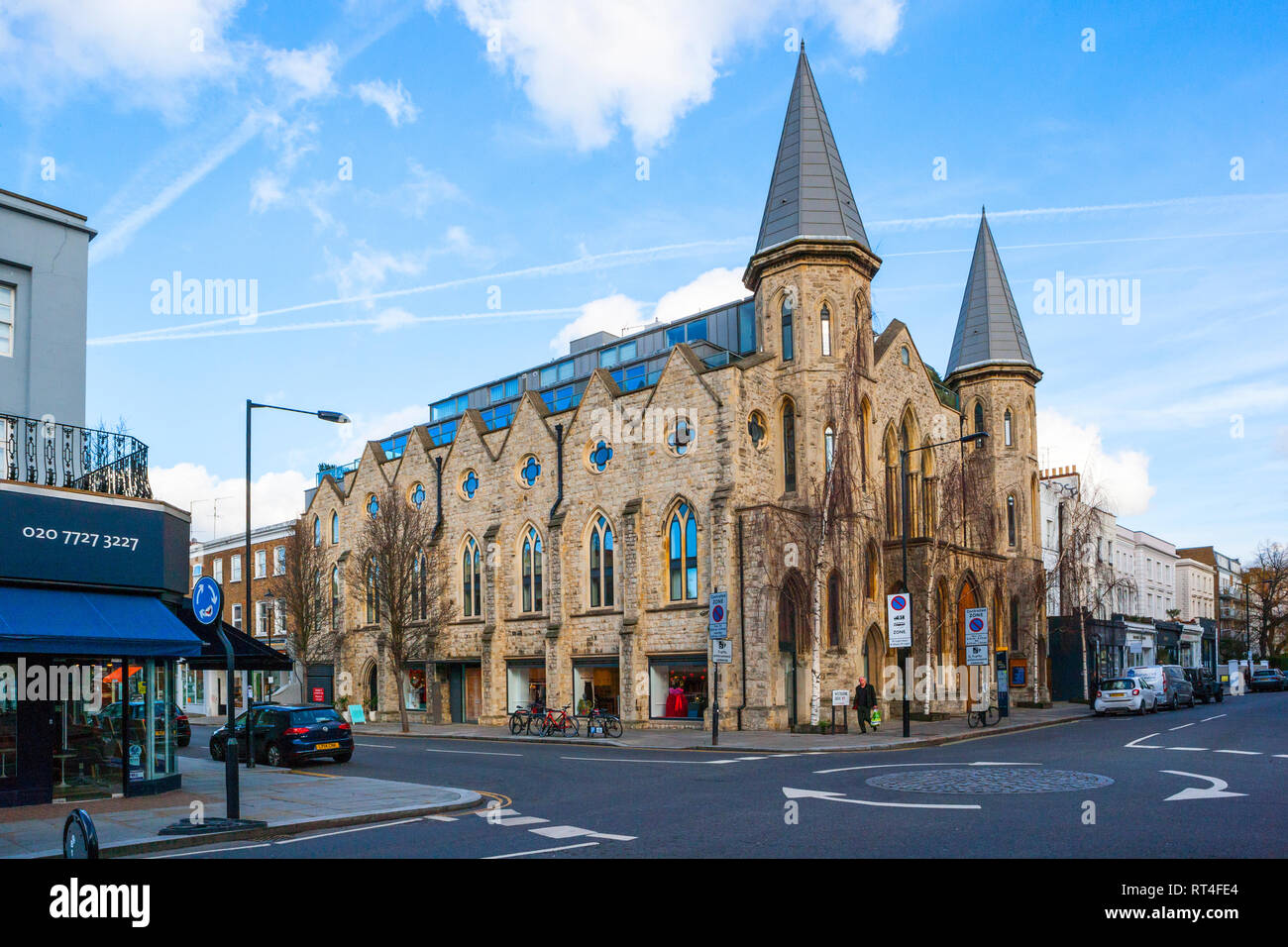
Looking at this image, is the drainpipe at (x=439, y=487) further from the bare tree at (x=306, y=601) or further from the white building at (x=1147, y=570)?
the white building at (x=1147, y=570)

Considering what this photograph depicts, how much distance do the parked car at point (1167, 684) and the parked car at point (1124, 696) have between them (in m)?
2.21

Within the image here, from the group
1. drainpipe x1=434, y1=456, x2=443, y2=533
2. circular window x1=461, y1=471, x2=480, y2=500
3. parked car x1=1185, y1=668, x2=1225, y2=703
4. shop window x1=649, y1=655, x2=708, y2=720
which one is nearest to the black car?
shop window x1=649, y1=655, x2=708, y2=720

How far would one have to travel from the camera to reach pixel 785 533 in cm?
3231

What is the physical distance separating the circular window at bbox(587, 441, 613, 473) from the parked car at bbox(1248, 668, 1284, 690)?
180 feet

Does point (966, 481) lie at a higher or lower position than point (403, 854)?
higher

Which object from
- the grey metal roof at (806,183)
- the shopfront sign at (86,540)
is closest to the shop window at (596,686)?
the grey metal roof at (806,183)

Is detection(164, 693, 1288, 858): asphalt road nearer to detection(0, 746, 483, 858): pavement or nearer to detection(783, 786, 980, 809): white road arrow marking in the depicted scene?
detection(783, 786, 980, 809): white road arrow marking

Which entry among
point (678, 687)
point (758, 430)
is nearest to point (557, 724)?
point (678, 687)

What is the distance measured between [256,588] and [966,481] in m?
39.7

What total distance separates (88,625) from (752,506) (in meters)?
20.6

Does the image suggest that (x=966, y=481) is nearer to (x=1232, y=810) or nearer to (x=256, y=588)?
(x=1232, y=810)

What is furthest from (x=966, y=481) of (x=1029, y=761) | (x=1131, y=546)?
(x=1131, y=546)

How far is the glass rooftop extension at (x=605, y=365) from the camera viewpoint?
40.7m

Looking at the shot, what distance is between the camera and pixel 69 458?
17.3 metres
